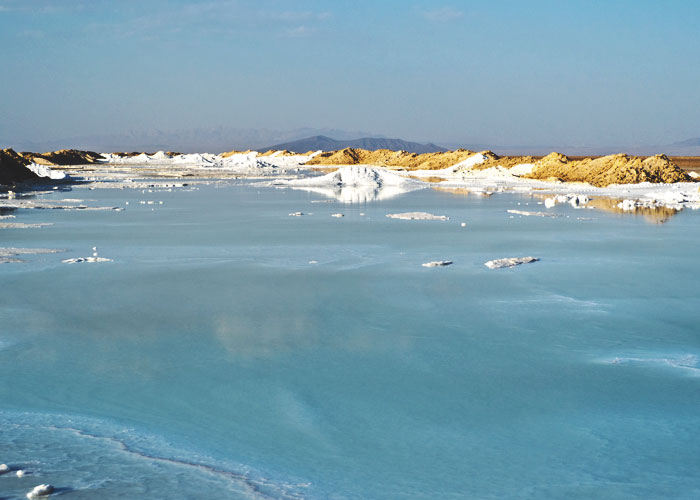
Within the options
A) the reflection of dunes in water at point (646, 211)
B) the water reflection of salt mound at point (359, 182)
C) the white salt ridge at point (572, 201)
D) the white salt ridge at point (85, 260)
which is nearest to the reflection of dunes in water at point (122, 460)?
the white salt ridge at point (85, 260)

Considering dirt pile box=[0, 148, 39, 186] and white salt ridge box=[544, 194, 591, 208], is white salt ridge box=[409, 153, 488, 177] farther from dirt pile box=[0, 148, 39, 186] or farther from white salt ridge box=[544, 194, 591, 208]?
dirt pile box=[0, 148, 39, 186]

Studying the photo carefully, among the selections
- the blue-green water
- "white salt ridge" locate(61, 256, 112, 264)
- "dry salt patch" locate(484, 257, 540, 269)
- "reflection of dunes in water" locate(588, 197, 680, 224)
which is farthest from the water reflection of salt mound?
the blue-green water

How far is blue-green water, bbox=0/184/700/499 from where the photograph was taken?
3.95m

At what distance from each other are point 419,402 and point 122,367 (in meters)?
2.42

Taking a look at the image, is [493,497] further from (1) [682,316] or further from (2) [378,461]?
(1) [682,316]

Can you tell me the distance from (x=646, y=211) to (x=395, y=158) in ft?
209

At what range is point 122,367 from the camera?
5719mm

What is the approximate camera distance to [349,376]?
5.60 meters

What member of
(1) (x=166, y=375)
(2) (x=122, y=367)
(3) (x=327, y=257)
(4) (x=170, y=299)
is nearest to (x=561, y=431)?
(1) (x=166, y=375)

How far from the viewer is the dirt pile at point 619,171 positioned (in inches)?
1319

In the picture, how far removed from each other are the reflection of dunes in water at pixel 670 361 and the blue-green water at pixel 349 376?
1.4 inches

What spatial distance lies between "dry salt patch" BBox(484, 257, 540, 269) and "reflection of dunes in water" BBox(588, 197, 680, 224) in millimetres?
8035

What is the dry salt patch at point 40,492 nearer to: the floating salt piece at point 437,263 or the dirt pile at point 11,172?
the floating salt piece at point 437,263

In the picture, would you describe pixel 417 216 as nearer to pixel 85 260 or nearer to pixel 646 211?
pixel 646 211
